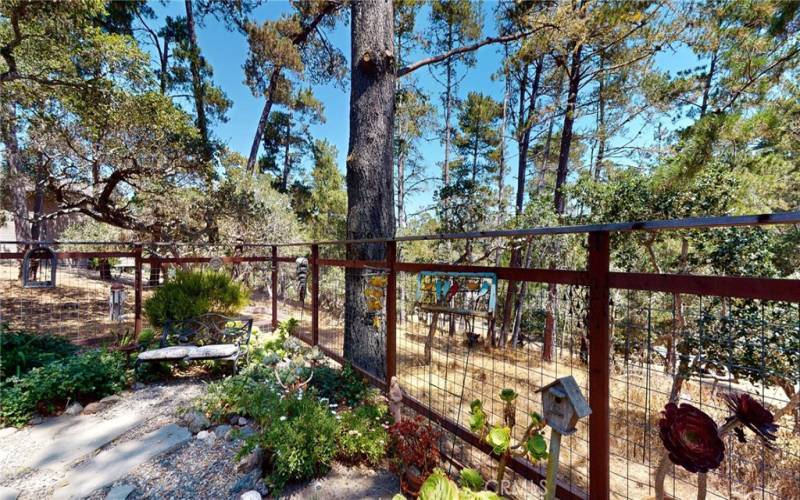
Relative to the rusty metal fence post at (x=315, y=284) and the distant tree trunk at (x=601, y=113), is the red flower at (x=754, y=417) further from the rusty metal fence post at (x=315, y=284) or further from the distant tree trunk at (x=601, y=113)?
the distant tree trunk at (x=601, y=113)

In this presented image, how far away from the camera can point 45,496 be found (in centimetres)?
180

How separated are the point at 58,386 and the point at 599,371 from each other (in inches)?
149

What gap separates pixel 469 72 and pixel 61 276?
12871 millimetres

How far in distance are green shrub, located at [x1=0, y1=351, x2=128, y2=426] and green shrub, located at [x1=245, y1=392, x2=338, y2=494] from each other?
189 cm

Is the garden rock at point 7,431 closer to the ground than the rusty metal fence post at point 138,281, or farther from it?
closer to the ground

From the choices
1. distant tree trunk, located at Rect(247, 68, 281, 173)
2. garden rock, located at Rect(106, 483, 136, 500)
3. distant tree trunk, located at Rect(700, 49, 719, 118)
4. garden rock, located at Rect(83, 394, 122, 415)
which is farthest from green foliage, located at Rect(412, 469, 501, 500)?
distant tree trunk, located at Rect(247, 68, 281, 173)

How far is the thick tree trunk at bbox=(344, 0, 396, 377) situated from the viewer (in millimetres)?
3223

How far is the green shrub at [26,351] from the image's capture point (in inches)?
116

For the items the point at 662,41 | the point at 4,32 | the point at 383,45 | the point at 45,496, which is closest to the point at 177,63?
the point at 4,32

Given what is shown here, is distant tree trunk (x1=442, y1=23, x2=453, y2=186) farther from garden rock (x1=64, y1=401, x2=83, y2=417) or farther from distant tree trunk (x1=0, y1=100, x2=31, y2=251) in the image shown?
garden rock (x1=64, y1=401, x2=83, y2=417)

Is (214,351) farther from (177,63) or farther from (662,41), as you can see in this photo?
(177,63)

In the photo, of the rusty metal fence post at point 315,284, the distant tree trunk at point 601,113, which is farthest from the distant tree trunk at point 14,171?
the distant tree trunk at point 601,113

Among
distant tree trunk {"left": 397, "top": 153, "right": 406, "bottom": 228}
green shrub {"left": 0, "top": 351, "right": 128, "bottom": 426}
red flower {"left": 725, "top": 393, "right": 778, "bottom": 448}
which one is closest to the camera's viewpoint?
red flower {"left": 725, "top": 393, "right": 778, "bottom": 448}

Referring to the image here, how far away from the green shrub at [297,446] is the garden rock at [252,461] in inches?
1.3
